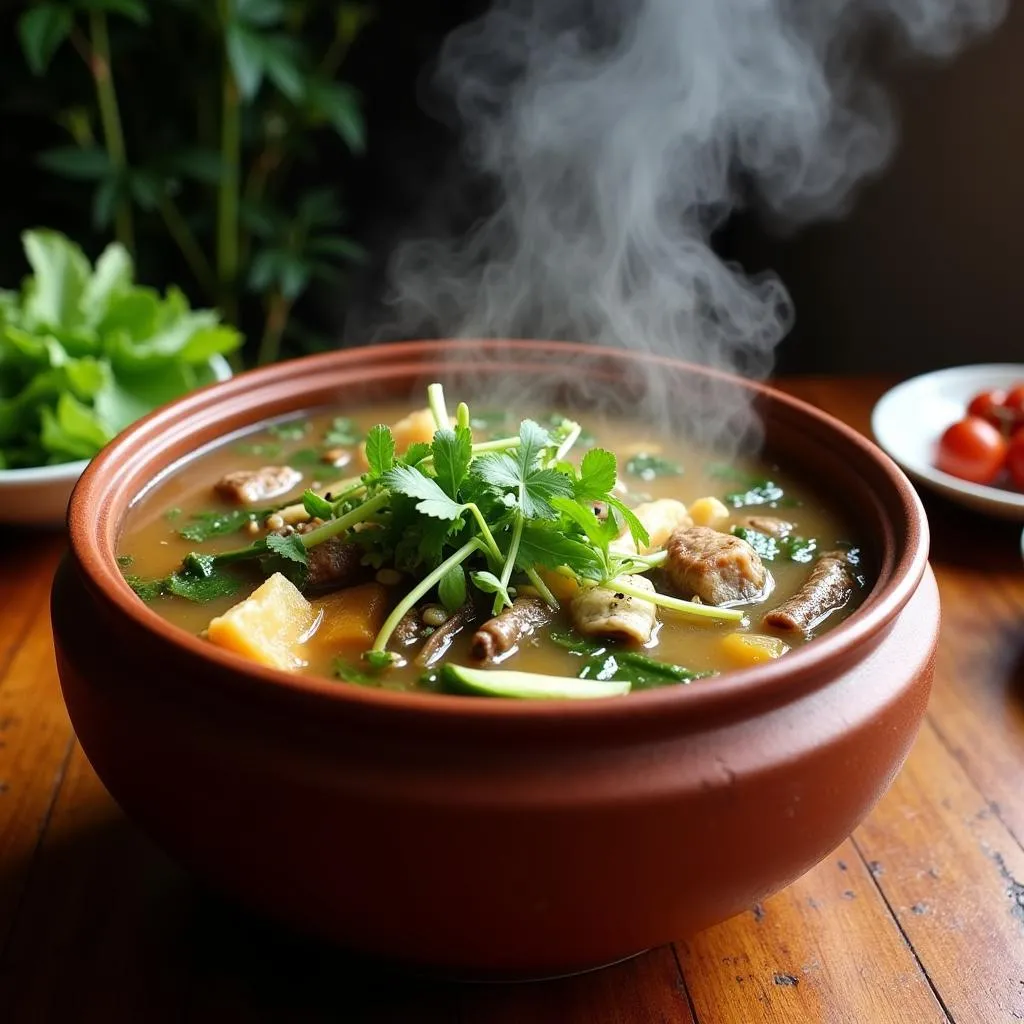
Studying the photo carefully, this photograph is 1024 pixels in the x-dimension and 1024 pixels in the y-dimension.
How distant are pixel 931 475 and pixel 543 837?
6.17 ft

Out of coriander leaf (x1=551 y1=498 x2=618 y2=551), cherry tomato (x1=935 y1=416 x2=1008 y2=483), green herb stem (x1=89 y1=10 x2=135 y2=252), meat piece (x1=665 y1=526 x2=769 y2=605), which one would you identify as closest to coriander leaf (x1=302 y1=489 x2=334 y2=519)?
coriander leaf (x1=551 y1=498 x2=618 y2=551)

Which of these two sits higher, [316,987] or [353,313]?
[316,987]

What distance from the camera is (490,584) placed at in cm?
156

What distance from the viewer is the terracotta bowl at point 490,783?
3.97ft

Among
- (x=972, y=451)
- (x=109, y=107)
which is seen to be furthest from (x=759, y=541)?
(x=109, y=107)

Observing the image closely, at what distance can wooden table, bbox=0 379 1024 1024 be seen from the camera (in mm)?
1521

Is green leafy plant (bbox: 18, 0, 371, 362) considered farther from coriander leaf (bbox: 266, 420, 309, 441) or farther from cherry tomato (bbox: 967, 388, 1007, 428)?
cherry tomato (bbox: 967, 388, 1007, 428)

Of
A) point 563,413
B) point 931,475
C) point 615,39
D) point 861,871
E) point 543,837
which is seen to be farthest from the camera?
point 615,39

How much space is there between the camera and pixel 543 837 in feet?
3.98

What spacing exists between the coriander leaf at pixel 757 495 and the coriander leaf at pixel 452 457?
0.63 metres

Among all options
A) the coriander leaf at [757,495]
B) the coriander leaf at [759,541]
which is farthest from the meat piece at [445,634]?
the coriander leaf at [757,495]

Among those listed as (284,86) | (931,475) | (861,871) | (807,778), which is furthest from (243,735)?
(284,86)

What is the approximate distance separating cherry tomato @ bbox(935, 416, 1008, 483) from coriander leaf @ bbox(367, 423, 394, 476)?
187 centimetres

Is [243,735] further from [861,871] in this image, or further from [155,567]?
[861,871]
